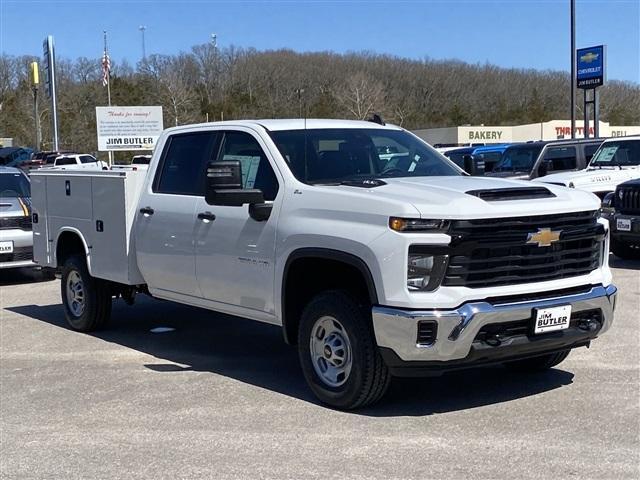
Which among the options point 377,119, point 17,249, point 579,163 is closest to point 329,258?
point 377,119

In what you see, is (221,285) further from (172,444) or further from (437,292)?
(437,292)

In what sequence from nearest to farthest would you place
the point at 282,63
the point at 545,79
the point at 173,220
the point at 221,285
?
the point at 221,285 → the point at 173,220 → the point at 282,63 → the point at 545,79

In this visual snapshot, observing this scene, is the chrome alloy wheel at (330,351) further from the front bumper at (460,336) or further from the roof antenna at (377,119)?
the roof antenna at (377,119)

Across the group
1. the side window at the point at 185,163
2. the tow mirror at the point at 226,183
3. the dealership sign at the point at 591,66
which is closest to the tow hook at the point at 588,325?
the tow mirror at the point at 226,183

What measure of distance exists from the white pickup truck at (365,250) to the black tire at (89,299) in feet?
3.75

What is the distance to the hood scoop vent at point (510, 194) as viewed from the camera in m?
5.27

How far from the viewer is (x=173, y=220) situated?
7.01 metres

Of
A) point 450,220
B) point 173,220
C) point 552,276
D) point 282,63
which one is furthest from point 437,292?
point 282,63

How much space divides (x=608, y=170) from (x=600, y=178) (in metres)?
0.37

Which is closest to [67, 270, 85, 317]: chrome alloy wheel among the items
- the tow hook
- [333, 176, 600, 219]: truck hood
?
[333, 176, 600, 219]: truck hood

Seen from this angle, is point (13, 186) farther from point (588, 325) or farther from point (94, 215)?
point (588, 325)

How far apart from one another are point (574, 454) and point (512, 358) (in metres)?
0.77

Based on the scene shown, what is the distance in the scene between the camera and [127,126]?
5372 centimetres

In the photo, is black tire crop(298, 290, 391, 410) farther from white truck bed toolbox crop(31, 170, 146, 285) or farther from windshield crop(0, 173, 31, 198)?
windshield crop(0, 173, 31, 198)
